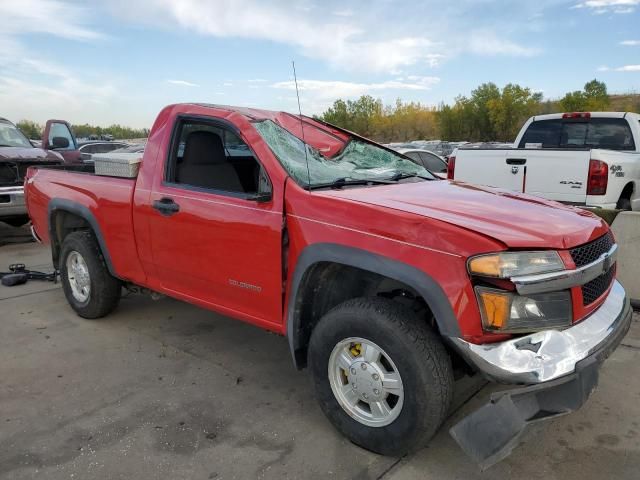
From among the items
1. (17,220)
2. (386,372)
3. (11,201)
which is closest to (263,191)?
(386,372)

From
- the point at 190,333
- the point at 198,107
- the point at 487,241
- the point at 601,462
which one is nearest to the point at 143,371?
the point at 190,333

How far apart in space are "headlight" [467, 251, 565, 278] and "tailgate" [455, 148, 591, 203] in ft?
12.2

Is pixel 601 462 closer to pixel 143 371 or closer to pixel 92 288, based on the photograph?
pixel 143 371

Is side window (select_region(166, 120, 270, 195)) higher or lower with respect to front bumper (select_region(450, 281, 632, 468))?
higher

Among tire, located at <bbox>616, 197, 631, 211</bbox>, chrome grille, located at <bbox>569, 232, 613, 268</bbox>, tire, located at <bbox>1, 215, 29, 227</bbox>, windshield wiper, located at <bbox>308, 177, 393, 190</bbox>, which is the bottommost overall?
tire, located at <bbox>1, 215, 29, 227</bbox>

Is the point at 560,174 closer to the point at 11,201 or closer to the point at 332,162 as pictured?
the point at 332,162

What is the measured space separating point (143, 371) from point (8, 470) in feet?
3.99

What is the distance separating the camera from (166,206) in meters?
3.73

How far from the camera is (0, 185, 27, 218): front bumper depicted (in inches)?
317

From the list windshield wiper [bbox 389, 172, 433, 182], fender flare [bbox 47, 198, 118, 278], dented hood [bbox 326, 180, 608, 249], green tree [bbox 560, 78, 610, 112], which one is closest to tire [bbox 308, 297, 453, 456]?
dented hood [bbox 326, 180, 608, 249]

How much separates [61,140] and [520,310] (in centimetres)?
1028

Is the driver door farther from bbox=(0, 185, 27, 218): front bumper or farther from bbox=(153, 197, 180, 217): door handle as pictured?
bbox=(153, 197, 180, 217): door handle

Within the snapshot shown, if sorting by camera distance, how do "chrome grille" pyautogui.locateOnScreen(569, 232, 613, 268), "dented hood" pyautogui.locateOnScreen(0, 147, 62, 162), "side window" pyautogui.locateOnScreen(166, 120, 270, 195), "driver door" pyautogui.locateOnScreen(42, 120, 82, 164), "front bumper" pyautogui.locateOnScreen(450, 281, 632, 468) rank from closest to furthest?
1. "front bumper" pyautogui.locateOnScreen(450, 281, 632, 468)
2. "chrome grille" pyautogui.locateOnScreen(569, 232, 613, 268)
3. "side window" pyautogui.locateOnScreen(166, 120, 270, 195)
4. "dented hood" pyautogui.locateOnScreen(0, 147, 62, 162)
5. "driver door" pyautogui.locateOnScreen(42, 120, 82, 164)

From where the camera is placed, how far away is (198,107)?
150 inches
